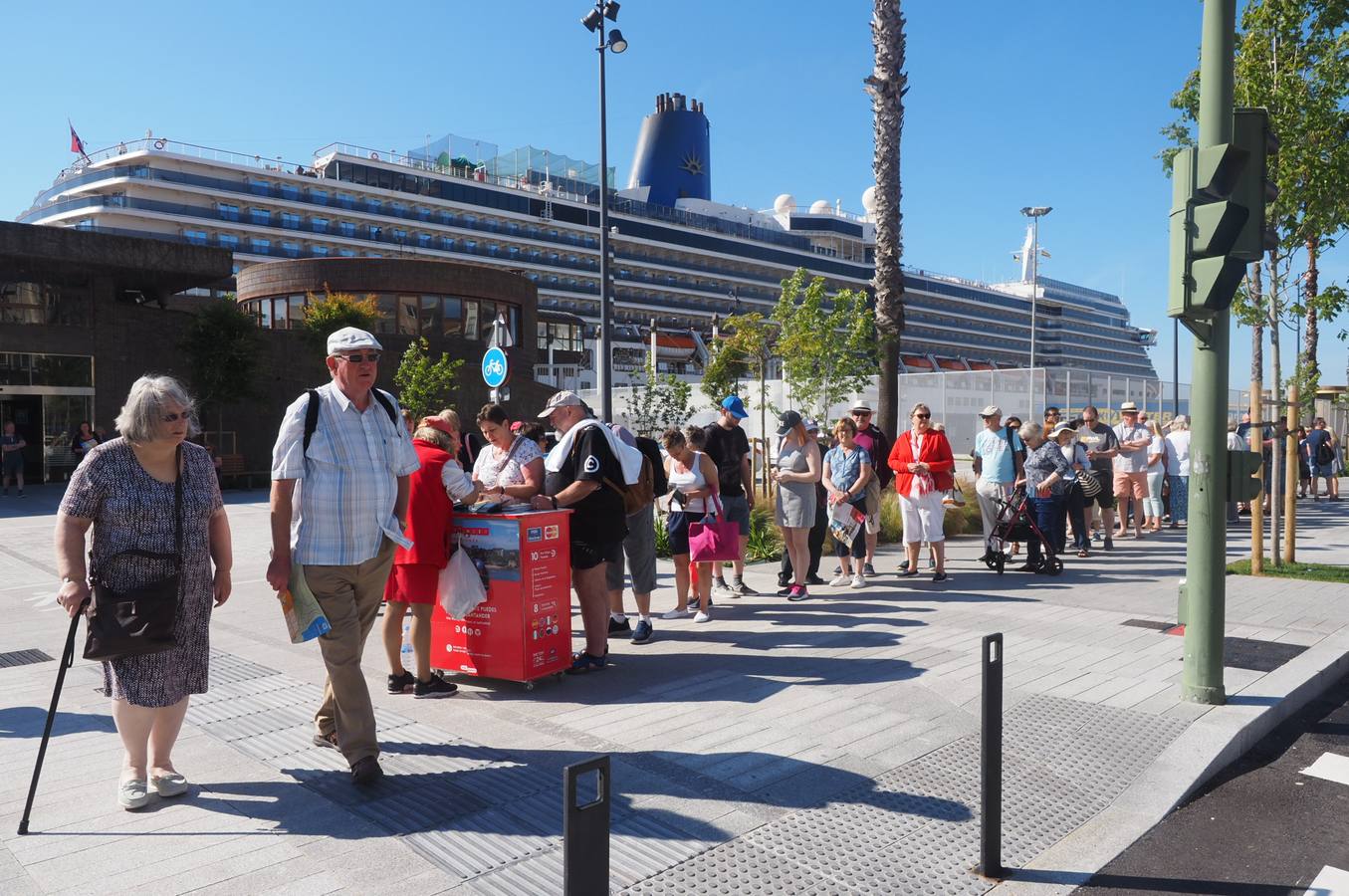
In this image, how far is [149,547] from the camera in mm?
3730

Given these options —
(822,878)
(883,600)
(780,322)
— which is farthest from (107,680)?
(780,322)

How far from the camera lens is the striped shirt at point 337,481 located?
4086mm

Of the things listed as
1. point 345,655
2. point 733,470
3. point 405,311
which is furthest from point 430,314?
point 345,655

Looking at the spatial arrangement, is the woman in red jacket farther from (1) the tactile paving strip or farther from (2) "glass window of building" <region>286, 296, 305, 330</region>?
(2) "glass window of building" <region>286, 296, 305, 330</region>

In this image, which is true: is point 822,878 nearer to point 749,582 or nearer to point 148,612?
point 148,612

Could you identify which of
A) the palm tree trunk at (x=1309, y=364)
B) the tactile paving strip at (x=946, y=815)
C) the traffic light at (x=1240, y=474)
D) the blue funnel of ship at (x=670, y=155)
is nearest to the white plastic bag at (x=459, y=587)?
the tactile paving strip at (x=946, y=815)

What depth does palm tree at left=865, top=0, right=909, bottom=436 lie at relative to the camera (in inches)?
625

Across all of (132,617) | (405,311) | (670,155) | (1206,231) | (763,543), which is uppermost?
(670,155)

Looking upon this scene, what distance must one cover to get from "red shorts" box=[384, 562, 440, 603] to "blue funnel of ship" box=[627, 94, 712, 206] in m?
82.2

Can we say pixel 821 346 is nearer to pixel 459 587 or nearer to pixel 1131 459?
pixel 1131 459

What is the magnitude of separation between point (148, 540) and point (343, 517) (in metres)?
0.76

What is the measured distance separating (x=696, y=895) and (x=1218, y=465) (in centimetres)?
394

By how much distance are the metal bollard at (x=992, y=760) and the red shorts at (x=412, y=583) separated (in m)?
3.20

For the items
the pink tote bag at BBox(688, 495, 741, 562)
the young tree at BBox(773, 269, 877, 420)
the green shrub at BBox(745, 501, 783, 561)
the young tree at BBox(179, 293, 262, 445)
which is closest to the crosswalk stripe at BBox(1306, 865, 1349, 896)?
the pink tote bag at BBox(688, 495, 741, 562)
